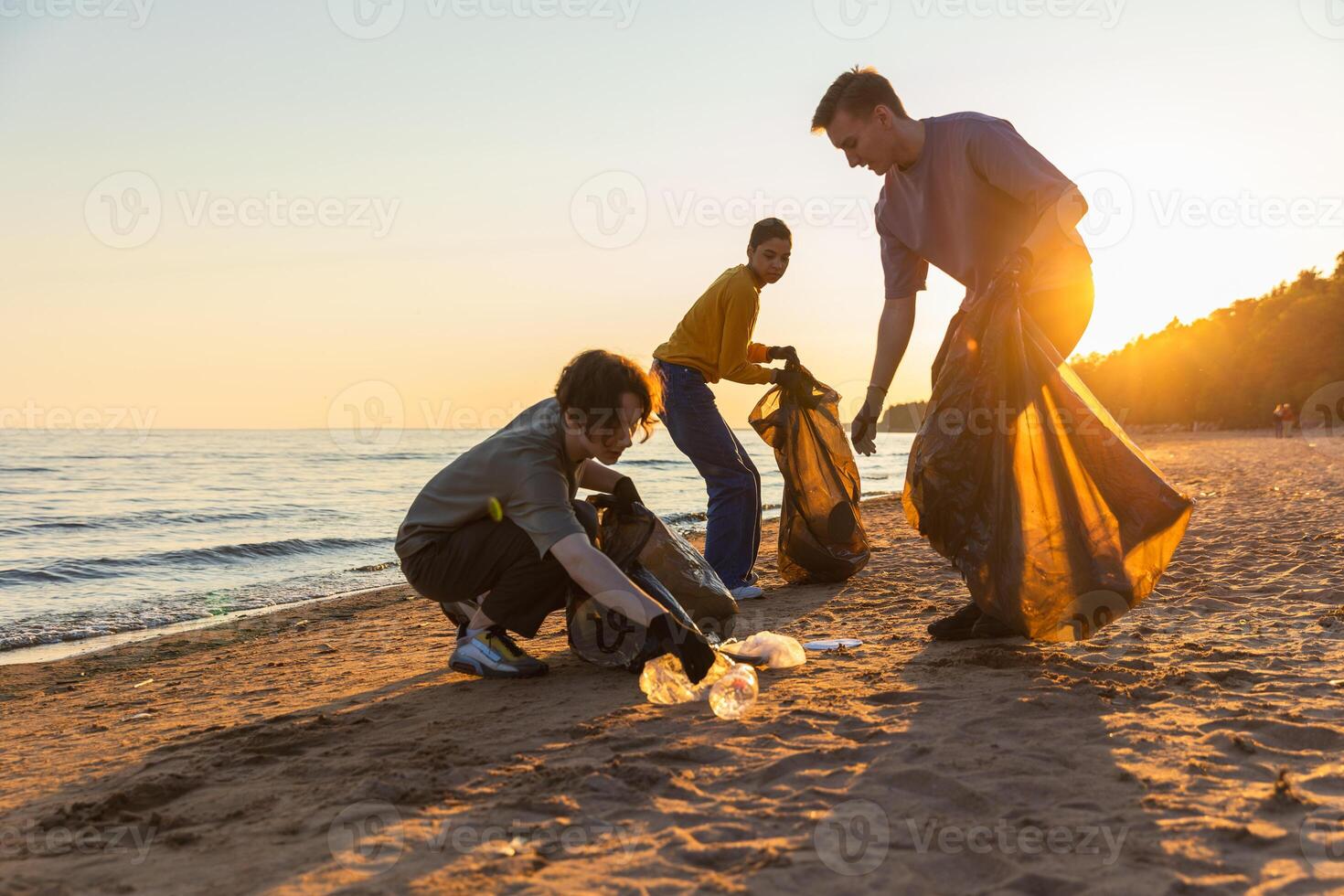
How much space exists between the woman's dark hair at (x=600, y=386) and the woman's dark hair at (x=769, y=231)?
6.35ft

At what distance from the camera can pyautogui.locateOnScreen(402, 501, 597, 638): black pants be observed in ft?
10.2

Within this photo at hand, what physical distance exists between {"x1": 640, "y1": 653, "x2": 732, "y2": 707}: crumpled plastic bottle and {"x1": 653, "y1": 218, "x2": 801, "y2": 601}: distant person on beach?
1.90 m

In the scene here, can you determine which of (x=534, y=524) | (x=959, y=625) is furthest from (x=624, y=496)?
(x=959, y=625)

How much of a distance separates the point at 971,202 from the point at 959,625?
4.91ft

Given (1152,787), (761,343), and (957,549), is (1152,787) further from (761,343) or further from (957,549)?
(761,343)

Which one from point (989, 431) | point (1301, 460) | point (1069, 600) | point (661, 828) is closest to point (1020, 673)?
point (1069, 600)

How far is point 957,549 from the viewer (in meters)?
3.23

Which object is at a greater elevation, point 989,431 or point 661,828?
point 989,431

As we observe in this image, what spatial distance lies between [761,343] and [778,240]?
68 centimetres

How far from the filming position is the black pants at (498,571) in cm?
310

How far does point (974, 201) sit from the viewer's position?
329cm

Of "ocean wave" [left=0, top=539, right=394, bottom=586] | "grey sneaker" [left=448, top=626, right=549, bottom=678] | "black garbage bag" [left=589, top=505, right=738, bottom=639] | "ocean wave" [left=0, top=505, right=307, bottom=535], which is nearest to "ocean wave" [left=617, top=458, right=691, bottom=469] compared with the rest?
"ocean wave" [left=0, top=505, right=307, bottom=535]

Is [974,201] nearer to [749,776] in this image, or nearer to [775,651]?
[775,651]

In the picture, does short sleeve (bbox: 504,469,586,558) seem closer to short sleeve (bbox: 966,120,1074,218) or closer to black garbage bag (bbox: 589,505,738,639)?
black garbage bag (bbox: 589,505,738,639)
